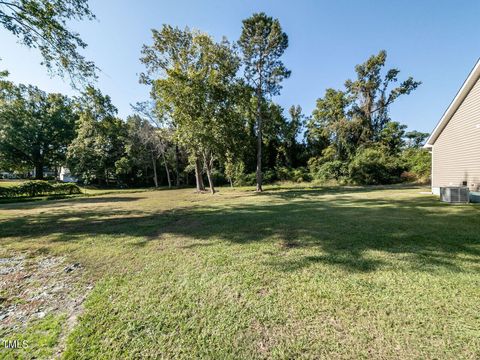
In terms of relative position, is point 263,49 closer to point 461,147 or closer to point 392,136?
point 461,147

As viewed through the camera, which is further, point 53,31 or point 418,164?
point 418,164

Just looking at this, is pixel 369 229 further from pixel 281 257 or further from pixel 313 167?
pixel 313 167

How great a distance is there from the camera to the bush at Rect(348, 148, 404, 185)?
64.0 ft

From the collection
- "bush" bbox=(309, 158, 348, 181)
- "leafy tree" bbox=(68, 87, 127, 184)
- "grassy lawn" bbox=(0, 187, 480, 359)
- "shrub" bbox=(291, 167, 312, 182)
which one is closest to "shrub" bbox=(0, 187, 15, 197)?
"leafy tree" bbox=(68, 87, 127, 184)

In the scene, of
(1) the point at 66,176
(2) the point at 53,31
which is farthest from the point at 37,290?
(1) the point at 66,176

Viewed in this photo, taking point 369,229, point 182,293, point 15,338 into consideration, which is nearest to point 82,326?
point 15,338

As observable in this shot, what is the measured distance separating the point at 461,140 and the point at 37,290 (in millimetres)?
14271

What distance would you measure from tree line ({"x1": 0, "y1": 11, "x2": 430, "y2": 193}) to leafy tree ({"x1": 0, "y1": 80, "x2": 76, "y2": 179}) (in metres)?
0.13

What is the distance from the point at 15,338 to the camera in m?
1.90

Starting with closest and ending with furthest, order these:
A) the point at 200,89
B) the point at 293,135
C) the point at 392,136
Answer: the point at 200,89 < the point at 392,136 < the point at 293,135

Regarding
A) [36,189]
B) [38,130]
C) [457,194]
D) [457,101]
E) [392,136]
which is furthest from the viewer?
[38,130]

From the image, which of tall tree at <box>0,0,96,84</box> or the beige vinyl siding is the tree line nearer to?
tall tree at <box>0,0,96,84</box>

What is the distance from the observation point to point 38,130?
25891 mm

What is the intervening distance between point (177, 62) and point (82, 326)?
17206mm
